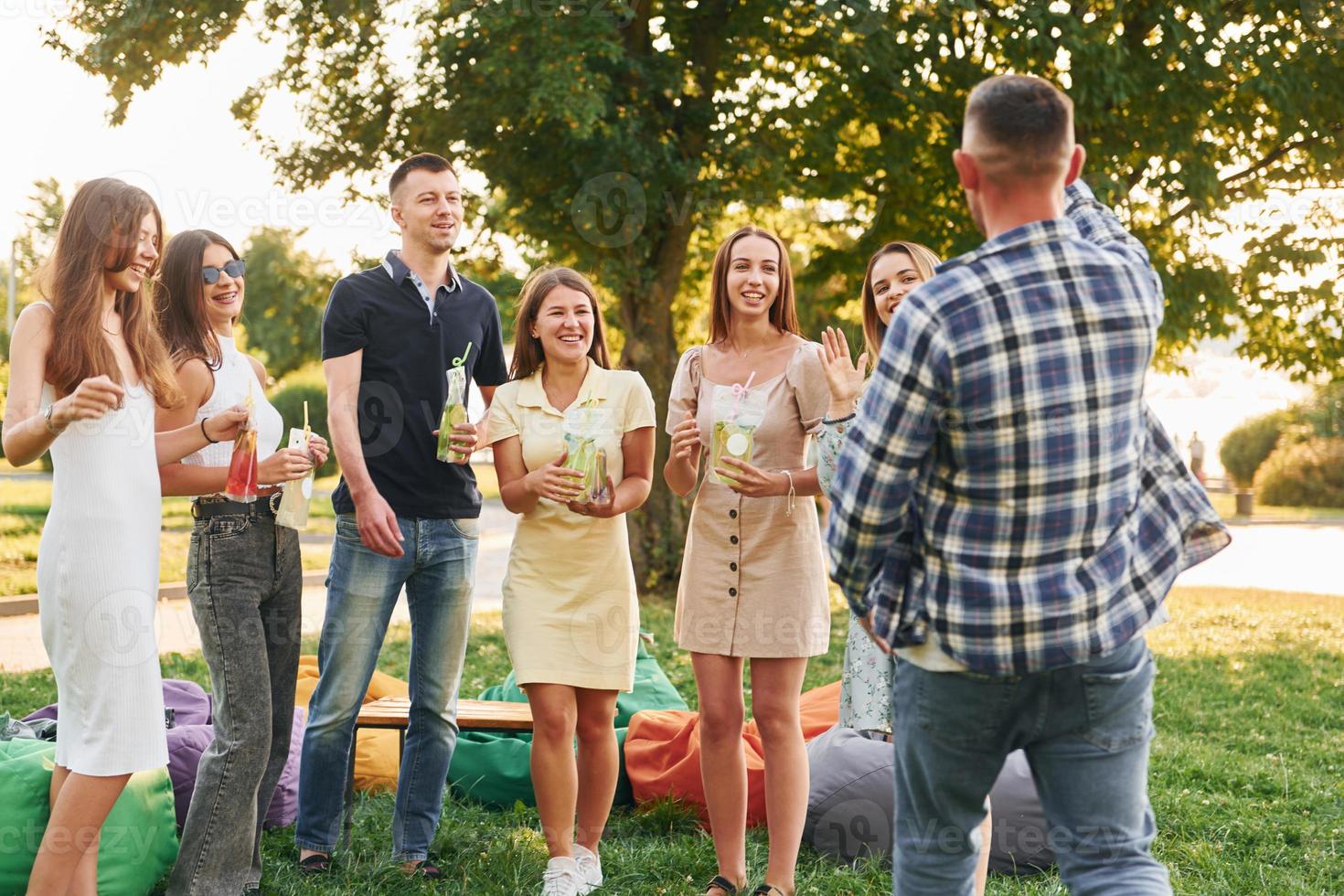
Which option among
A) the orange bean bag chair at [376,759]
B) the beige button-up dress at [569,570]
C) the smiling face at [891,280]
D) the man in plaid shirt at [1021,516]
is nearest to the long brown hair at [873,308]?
the smiling face at [891,280]

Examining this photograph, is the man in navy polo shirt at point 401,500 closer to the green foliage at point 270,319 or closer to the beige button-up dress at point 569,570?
the beige button-up dress at point 569,570

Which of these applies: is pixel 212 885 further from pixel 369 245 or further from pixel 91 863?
pixel 369 245

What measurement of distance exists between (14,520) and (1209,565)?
1757cm

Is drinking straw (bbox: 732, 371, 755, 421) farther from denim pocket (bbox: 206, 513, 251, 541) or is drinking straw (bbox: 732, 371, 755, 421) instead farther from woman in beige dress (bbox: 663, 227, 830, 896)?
denim pocket (bbox: 206, 513, 251, 541)

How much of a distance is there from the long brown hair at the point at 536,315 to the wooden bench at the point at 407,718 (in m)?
1.29

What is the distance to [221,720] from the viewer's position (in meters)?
3.65

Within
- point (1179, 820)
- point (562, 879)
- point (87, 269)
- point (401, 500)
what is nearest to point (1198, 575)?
point (1179, 820)

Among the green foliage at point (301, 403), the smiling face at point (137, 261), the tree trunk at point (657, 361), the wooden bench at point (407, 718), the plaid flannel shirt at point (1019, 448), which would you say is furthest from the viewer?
the green foliage at point (301, 403)

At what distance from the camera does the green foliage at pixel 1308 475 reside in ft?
108

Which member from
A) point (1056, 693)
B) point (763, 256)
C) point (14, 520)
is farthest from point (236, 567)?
point (14, 520)

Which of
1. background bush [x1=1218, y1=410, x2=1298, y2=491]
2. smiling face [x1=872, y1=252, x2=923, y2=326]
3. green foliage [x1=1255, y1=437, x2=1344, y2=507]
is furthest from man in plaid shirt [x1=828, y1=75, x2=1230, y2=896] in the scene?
background bush [x1=1218, y1=410, x2=1298, y2=491]

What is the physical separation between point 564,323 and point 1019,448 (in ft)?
6.99

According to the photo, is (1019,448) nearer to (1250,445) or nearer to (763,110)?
(763,110)

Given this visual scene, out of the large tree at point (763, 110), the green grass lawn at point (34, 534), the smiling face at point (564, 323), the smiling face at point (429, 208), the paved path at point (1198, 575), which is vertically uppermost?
the large tree at point (763, 110)
